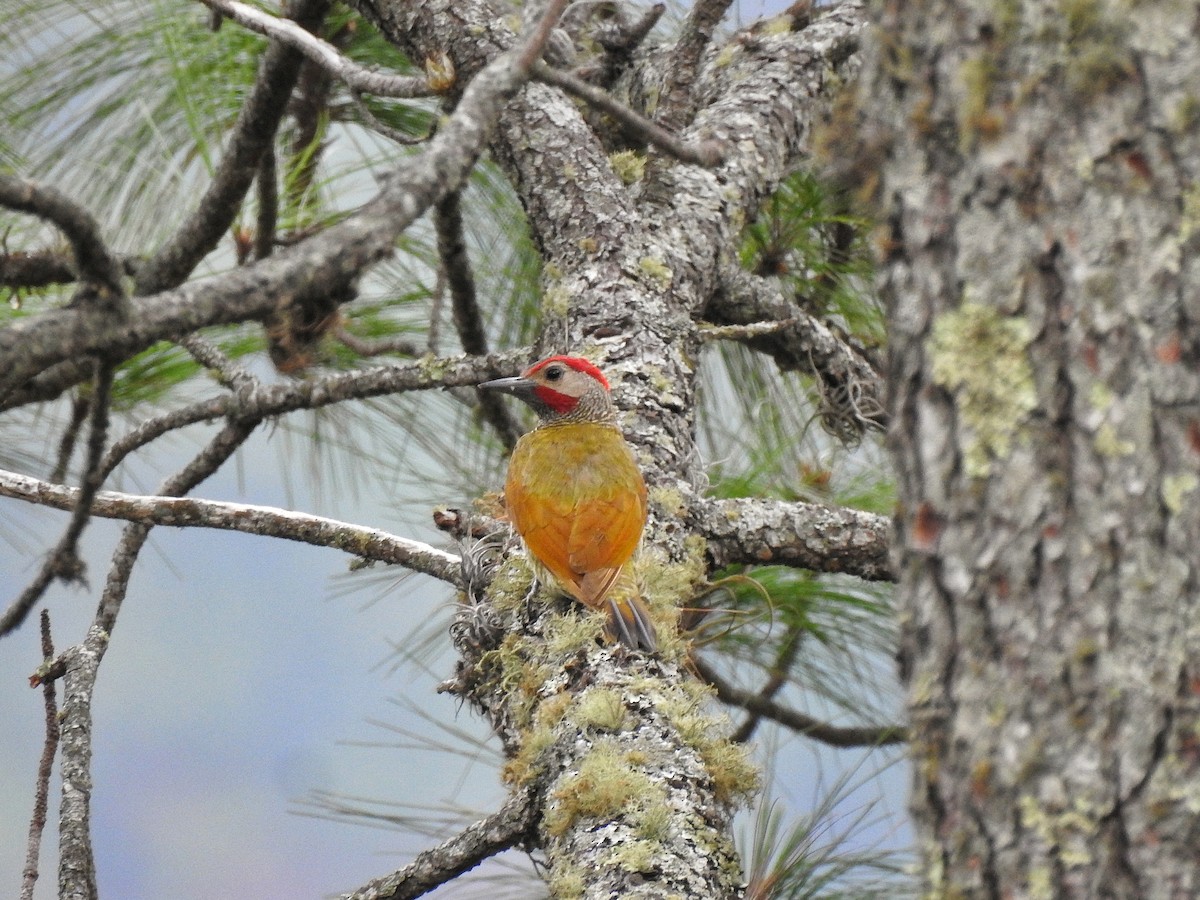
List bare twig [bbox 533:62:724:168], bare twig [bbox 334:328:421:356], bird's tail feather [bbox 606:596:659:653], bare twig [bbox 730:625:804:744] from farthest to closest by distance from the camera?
bare twig [bbox 730:625:804:744], bare twig [bbox 334:328:421:356], bird's tail feather [bbox 606:596:659:653], bare twig [bbox 533:62:724:168]

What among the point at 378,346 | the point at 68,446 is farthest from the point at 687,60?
the point at 68,446

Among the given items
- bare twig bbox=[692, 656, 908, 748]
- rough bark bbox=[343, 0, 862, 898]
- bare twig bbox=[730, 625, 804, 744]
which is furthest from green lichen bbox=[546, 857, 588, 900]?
bare twig bbox=[730, 625, 804, 744]

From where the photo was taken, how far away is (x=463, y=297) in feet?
8.57

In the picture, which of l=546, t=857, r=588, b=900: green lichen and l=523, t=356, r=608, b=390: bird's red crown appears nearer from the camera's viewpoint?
l=546, t=857, r=588, b=900: green lichen

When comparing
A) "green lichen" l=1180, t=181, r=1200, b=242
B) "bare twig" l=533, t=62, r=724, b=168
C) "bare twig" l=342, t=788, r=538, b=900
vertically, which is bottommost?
"bare twig" l=342, t=788, r=538, b=900

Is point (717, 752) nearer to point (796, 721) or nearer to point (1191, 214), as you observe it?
point (1191, 214)

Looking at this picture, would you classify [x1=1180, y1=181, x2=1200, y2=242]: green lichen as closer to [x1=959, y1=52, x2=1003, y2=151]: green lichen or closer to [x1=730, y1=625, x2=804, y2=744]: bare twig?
[x1=959, y1=52, x2=1003, y2=151]: green lichen

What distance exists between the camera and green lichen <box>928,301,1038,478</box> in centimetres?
89

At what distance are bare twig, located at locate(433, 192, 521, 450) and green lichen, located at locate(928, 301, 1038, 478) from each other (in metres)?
1.32

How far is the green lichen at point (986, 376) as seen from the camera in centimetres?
89

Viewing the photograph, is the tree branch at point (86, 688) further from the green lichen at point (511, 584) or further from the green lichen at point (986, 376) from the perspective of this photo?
the green lichen at point (986, 376)

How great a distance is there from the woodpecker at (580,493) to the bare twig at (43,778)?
0.71 metres

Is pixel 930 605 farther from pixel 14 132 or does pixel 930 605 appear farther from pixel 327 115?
pixel 14 132

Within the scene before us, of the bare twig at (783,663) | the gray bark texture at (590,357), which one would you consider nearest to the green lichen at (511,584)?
the gray bark texture at (590,357)
